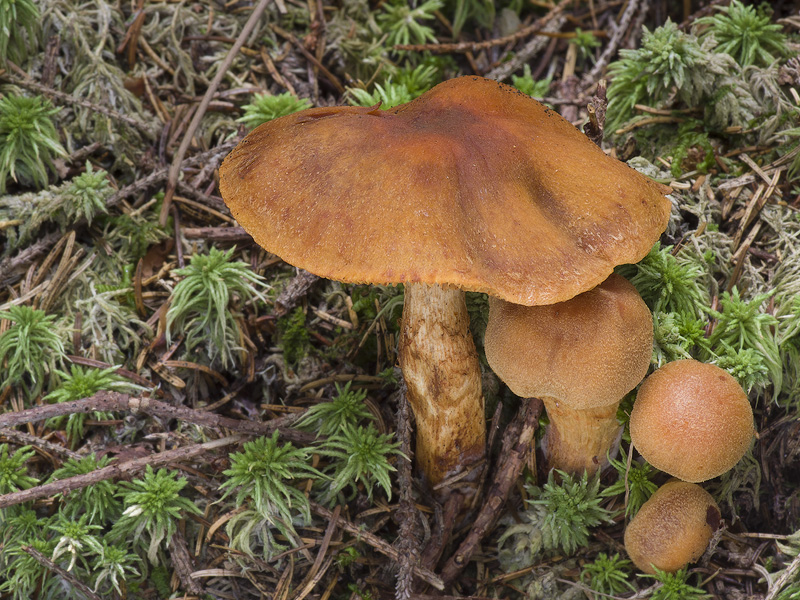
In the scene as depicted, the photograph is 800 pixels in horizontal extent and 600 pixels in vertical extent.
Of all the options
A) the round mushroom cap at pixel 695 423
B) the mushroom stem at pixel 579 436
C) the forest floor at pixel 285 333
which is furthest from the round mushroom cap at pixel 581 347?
the forest floor at pixel 285 333

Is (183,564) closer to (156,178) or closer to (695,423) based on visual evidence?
(156,178)

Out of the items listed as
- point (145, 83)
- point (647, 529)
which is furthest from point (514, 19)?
point (647, 529)

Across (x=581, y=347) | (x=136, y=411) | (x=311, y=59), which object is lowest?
(x=136, y=411)

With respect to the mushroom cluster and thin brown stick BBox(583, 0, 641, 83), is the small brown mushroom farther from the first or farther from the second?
thin brown stick BBox(583, 0, 641, 83)

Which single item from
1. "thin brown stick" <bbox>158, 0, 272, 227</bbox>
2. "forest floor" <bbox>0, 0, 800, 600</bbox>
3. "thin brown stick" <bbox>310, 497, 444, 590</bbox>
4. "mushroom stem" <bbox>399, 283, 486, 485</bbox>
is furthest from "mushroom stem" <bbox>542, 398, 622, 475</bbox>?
"thin brown stick" <bbox>158, 0, 272, 227</bbox>

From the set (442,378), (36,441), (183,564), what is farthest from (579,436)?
(36,441)
